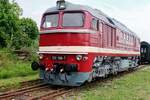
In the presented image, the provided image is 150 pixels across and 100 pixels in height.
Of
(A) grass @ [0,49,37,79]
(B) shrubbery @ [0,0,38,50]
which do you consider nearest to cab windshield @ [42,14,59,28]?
(A) grass @ [0,49,37,79]

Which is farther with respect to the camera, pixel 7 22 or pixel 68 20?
pixel 7 22

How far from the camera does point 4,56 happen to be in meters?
20.4

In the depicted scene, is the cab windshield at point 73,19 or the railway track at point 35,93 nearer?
the railway track at point 35,93

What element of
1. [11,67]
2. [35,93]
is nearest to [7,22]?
[11,67]

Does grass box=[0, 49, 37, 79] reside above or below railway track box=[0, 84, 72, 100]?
above

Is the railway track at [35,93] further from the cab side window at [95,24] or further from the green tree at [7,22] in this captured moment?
the green tree at [7,22]

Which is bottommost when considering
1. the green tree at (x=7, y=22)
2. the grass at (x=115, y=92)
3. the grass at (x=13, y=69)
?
the grass at (x=115, y=92)

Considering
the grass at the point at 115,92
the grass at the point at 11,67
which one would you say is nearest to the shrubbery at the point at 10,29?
the grass at the point at 11,67

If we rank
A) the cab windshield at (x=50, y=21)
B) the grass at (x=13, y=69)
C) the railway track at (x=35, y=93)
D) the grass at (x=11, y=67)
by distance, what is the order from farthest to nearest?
the grass at (x=11, y=67)
the grass at (x=13, y=69)
the cab windshield at (x=50, y=21)
the railway track at (x=35, y=93)

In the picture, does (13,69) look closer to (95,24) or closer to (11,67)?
(11,67)

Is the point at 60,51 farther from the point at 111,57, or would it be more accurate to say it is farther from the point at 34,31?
the point at 34,31

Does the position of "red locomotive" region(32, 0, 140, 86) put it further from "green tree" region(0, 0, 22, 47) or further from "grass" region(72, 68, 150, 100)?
"green tree" region(0, 0, 22, 47)

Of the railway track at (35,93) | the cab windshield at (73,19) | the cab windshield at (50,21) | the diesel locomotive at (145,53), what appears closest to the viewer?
the railway track at (35,93)

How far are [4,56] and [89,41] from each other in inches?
318
